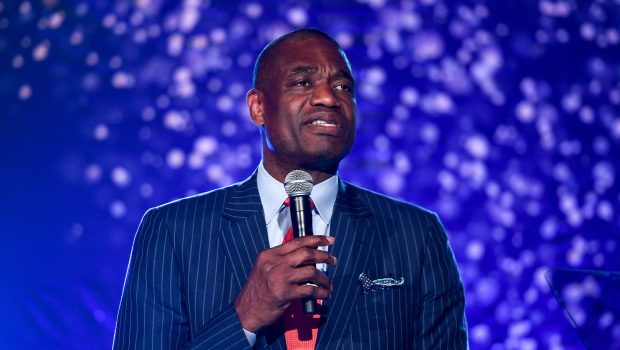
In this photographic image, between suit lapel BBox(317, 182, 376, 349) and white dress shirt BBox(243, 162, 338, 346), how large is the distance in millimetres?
25

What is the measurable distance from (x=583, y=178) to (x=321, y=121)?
158cm

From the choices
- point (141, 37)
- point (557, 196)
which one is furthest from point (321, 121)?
point (557, 196)

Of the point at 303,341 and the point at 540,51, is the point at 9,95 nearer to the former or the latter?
the point at 303,341

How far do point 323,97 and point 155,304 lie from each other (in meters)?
0.62

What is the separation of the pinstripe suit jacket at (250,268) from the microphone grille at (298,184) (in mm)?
283

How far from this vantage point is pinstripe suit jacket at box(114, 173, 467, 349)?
1720 millimetres

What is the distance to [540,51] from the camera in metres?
3.04

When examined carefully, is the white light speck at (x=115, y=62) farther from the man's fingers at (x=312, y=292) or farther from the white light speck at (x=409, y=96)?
Result: the man's fingers at (x=312, y=292)

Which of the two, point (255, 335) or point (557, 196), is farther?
point (557, 196)

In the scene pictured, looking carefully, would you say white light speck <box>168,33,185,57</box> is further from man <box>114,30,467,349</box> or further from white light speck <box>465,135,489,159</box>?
white light speck <box>465,135,489,159</box>

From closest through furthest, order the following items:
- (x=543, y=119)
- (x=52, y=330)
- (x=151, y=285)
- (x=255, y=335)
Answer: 1. (x=255, y=335)
2. (x=151, y=285)
3. (x=52, y=330)
4. (x=543, y=119)

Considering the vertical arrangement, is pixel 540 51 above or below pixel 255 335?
above

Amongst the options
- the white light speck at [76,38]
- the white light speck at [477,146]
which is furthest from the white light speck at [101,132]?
the white light speck at [477,146]

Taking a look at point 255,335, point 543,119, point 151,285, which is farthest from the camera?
point 543,119
